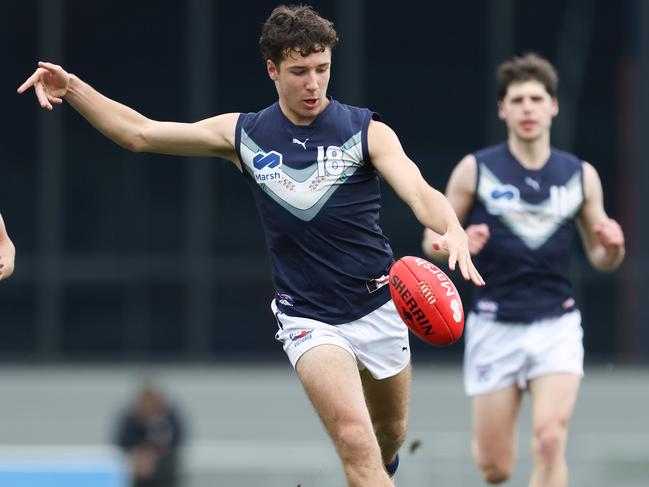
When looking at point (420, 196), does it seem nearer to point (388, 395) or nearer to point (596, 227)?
A: point (388, 395)

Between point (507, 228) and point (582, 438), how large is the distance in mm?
9341

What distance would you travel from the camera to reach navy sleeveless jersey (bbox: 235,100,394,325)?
7379mm

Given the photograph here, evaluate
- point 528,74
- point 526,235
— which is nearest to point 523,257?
point 526,235

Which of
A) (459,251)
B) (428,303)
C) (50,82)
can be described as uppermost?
(50,82)

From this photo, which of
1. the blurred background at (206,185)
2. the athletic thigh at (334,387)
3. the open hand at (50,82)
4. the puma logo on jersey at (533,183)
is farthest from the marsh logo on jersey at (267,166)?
the blurred background at (206,185)

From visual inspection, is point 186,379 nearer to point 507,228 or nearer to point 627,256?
point 627,256

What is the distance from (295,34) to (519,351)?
281 centimetres

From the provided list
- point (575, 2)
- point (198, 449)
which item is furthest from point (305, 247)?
point (575, 2)

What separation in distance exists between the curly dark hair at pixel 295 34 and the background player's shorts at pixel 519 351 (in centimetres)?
261

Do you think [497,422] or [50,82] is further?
[497,422]

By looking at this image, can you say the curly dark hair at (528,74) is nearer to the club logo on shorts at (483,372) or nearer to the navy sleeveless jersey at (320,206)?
the club logo on shorts at (483,372)

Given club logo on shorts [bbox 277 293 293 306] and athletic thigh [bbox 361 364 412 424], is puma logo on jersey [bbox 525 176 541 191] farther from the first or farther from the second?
club logo on shorts [bbox 277 293 293 306]

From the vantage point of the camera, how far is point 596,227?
8969 millimetres

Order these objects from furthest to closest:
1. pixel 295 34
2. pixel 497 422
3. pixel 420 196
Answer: pixel 497 422 → pixel 295 34 → pixel 420 196
